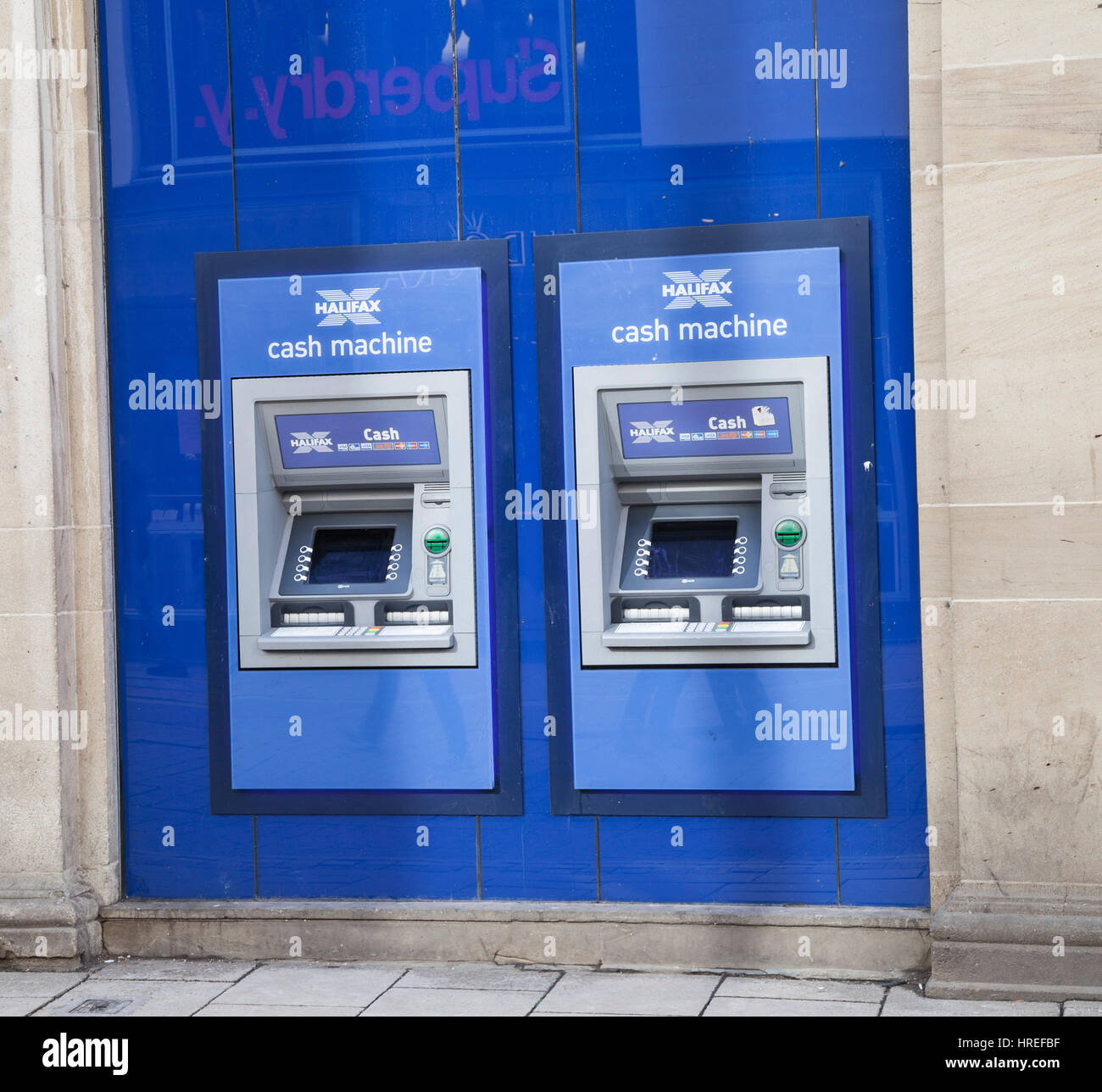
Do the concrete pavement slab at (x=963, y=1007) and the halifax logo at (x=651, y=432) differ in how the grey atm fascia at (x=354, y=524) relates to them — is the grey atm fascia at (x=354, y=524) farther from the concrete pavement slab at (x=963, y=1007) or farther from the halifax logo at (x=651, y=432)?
the concrete pavement slab at (x=963, y=1007)

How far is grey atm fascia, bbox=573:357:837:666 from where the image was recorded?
460cm

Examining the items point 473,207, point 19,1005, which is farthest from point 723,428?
point 19,1005

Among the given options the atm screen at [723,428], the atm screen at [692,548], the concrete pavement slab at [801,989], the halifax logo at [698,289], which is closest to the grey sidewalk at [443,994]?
the concrete pavement slab at [801,989]

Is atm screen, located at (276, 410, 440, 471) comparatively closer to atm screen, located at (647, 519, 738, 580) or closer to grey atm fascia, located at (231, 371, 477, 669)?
grey atm fascia, located at (231, 371, 477, 669)

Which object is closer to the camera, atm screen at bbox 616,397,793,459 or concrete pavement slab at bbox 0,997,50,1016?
concrete pavement slab at bbox 0,997,50,1016

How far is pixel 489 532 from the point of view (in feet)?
15.9

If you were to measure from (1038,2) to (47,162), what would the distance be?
10.9 ft

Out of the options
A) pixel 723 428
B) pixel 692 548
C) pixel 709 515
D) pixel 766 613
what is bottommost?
pixel 766 613

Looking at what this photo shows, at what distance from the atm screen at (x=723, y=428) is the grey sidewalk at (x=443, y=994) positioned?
1729mm

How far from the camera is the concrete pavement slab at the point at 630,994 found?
436cm

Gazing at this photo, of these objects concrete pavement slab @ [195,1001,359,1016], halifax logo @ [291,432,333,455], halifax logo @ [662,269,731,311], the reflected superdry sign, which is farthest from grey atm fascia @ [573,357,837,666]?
concrete pavement slab @ [195,1001,359,1016]

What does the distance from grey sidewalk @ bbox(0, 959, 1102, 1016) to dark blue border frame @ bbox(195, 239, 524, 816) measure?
0.55 metres

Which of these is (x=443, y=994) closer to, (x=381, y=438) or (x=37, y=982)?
(x=37, y=982)

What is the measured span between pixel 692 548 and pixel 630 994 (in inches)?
57.1
